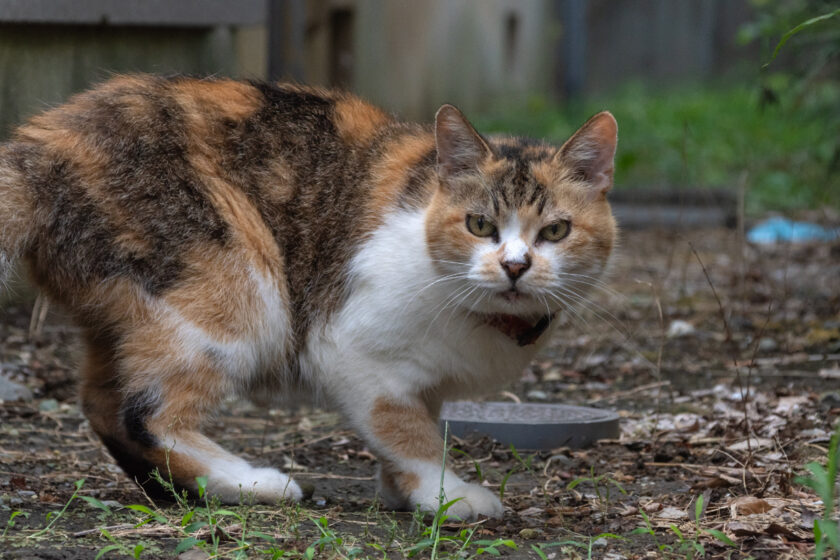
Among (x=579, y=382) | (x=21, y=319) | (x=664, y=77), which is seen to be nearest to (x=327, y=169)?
(x=579, y=382)

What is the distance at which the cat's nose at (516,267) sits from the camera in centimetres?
309

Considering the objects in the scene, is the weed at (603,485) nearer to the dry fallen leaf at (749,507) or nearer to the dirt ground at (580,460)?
the dirt ground at (580,460)

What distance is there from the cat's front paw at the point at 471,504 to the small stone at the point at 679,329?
2756 millimetres

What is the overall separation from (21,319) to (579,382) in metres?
2.87

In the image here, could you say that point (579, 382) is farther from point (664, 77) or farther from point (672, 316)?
point (664, 77)

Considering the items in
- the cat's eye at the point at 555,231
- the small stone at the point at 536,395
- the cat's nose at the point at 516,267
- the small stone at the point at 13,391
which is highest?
the cat's eye at the point at 555,231

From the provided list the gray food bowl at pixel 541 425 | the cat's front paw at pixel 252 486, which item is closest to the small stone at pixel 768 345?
the gray food bowl at pixel 541 425

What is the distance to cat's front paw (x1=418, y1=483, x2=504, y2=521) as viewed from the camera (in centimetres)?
319

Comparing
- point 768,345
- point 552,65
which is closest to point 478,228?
point 768,345

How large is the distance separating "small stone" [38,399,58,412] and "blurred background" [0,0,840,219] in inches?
56.5

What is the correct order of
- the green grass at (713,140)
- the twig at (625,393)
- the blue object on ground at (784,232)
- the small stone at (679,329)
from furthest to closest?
the green grass at (713,140), the blue object on ground at (784,232), the small stone at (679,329), the twig at (625,393)

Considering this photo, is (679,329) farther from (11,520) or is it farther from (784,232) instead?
(11,520)

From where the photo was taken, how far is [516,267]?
10.2 feet

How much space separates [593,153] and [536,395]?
1834mm
